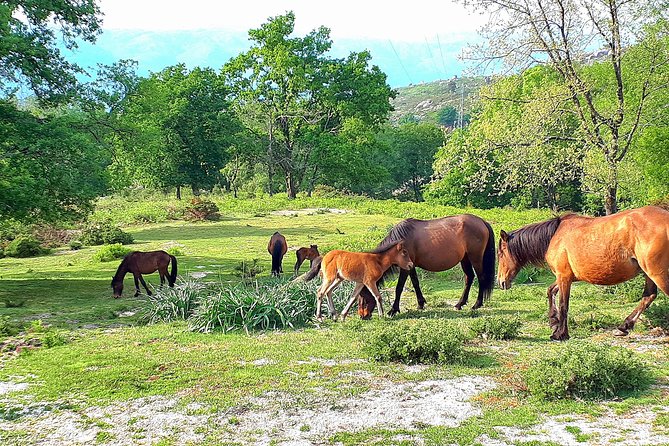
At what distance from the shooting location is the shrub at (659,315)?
8195mm

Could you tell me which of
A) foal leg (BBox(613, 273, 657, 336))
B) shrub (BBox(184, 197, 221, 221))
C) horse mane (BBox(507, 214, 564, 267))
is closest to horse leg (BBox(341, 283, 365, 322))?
horse mane (BBox(507, 214, 564, 267))

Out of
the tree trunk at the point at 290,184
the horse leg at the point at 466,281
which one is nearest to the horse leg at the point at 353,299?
the horse leg at the point at 466,281

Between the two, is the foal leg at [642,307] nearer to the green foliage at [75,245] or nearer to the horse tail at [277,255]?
the horse tail at [277,255]

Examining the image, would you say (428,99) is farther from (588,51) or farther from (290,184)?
(588,51)

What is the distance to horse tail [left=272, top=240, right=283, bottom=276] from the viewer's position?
1509 centimetres

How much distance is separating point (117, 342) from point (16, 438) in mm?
3651

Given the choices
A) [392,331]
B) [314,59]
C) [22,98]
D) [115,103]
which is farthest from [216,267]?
[314,59]

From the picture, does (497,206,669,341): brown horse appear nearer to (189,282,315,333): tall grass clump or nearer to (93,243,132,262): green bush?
(189,282,315,333): tall grass clump

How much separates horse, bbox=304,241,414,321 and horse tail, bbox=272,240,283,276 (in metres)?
4.71

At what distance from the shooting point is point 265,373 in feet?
23.8

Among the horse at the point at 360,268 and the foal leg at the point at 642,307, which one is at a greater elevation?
the horse at the point at 360,268

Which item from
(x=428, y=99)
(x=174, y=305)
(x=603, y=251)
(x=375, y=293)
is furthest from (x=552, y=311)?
(x=428, y=99)

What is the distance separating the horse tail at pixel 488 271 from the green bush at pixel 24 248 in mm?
17500

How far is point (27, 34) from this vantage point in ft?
45.5
